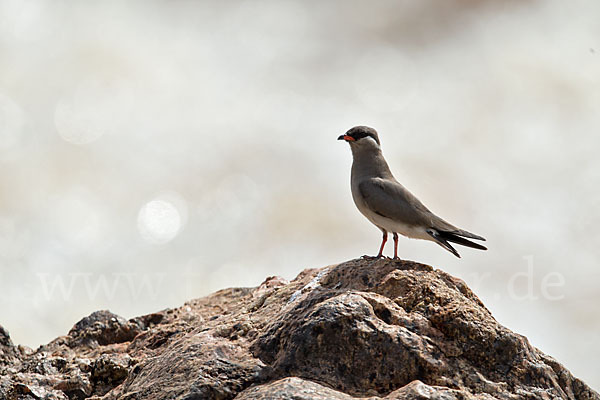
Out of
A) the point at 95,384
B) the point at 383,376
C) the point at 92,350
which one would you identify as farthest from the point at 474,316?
the point at 92,350

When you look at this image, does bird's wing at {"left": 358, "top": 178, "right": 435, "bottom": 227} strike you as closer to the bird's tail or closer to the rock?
the bird's tail

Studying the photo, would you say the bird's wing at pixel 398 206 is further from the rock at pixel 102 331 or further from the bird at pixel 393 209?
the rock at pixel 102 331

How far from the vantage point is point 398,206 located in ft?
25.0

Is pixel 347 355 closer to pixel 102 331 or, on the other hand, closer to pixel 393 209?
pixel 393 209

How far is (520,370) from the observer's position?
5.18 metres

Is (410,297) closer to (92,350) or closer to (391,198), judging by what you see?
(391,198)

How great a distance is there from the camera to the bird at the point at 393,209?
751 centimetres

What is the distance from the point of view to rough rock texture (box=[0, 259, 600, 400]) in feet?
15.9

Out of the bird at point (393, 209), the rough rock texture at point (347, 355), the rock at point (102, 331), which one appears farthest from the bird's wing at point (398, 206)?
the rock at point (102, 331)

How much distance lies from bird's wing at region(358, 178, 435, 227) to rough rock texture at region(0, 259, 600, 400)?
4.41 ft

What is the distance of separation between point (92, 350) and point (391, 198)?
3.55 metres

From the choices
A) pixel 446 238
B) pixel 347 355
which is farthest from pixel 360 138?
pixel 347 355

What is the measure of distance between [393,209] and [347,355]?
9.61ft

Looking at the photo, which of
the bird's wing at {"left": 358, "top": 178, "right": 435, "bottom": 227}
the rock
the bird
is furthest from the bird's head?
the rock
